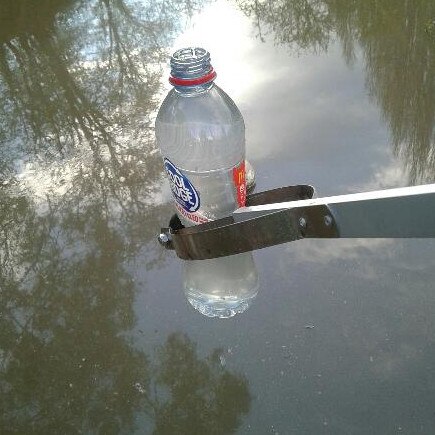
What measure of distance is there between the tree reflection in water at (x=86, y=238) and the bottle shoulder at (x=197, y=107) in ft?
4.37

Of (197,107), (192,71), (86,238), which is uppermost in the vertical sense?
(192,71)

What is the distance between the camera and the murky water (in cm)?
212

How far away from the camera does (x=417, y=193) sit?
714 millimetres

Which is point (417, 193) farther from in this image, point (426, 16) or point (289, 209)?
point (426, 16)

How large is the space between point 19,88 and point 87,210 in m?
1.59

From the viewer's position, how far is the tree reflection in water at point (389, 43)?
3034mm

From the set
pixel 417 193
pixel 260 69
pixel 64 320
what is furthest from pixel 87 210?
pixel 417 193

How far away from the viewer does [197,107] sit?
1141mm

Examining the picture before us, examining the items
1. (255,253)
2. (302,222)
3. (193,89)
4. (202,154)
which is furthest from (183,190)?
(255,253)

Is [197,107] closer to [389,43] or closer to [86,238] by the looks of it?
[86,238]

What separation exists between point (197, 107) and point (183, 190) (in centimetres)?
18

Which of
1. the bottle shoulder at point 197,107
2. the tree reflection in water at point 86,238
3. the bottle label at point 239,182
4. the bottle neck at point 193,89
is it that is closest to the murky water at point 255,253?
the tree reflection in water at point 86,238

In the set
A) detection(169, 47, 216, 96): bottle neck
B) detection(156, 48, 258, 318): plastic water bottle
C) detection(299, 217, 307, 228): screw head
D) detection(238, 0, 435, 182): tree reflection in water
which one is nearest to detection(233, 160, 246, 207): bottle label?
detection(156, 48, 258, 318): plastic water bottle

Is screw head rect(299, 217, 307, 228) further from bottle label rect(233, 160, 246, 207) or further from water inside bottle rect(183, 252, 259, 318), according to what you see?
water inside bottle rect(183, 252, 259, 318)
